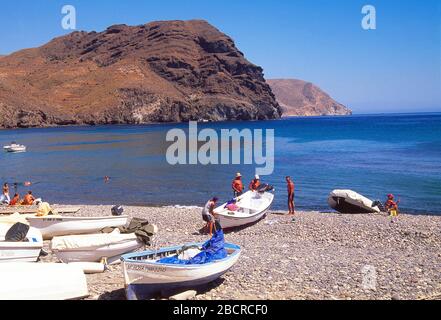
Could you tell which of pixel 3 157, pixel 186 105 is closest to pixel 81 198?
pixel 3 157

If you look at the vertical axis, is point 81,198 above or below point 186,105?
below

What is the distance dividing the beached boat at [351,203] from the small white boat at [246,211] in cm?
429

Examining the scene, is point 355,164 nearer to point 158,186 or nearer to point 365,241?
point 158,186

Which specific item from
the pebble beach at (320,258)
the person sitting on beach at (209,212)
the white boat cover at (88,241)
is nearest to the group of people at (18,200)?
the pebble beach at (320,258)

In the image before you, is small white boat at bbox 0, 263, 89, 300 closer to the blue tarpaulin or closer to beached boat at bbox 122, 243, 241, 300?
beached boat at bbox 122, 243, 241, 300

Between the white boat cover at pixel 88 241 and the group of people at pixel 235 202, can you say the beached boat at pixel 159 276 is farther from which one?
the group of people at pixel 235 202

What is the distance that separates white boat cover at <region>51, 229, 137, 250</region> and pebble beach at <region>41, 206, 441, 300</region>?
84cm

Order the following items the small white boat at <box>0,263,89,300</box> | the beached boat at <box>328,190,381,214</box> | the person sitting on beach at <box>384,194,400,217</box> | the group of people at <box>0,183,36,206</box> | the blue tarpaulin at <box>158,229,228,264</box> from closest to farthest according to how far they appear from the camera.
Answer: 1. the small white boat at <box>0,263,89,300</box>
2. the blue tarpaulin at <box>158,229,228,264</box>
3. the person sitting on beach at <box>384,194,400,217</box>
4. the beached boat at <box>328,190,381,214</box>
5. the group of people at <box>0,183,36,206</box>

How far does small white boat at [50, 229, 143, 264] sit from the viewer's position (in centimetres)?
1377

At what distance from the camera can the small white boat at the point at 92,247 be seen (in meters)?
13.8

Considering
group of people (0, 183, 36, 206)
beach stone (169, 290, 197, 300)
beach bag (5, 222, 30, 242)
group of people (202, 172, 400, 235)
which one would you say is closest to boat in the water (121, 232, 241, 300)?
beach stone (169, 290, 197, 300)

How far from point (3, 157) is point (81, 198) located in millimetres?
40289
